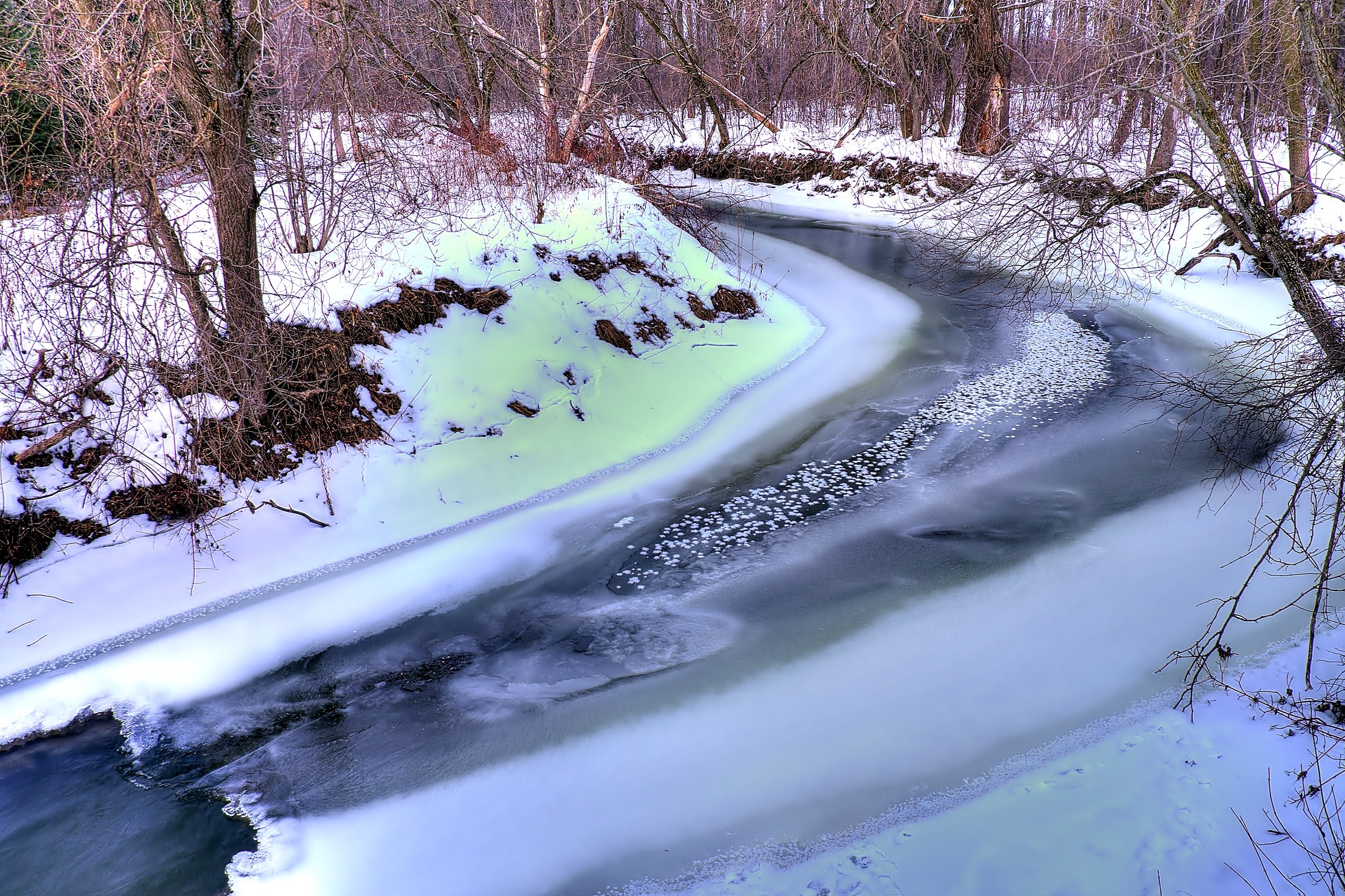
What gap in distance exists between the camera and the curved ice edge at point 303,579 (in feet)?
16.2

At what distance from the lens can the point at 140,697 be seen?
4762 millimetres

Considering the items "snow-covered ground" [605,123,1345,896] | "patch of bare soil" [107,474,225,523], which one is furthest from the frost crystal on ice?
"patch of bare soil" [107,474,225,523]

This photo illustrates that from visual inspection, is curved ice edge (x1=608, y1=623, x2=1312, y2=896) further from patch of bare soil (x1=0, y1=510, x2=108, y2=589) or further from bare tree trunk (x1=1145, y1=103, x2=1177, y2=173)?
bare tree trunk (x1=1145, y1=103, x2=1177, y2=173)

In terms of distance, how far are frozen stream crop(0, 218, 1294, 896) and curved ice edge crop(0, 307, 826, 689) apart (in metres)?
0.62

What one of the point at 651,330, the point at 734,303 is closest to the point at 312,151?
the point at 651,330

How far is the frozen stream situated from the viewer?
3969 millimetres

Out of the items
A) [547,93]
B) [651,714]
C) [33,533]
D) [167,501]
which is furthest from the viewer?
[547,93]

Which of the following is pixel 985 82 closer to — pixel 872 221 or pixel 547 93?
pixel 872 221

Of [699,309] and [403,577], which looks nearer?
[403,577]

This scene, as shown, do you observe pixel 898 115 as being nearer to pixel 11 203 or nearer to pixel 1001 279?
pixel 1001 279

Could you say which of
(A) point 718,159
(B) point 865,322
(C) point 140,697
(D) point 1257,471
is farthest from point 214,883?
(A) point 718,159

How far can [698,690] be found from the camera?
4.86m

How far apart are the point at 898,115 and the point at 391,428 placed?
17.7 m

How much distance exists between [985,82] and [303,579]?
17873 mm
